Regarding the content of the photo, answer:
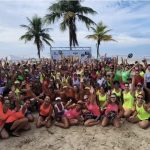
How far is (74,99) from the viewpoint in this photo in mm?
13398

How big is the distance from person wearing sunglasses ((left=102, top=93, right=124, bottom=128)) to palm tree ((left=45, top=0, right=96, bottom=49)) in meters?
19.2

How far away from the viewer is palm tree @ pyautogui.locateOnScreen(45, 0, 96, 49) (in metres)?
30.6

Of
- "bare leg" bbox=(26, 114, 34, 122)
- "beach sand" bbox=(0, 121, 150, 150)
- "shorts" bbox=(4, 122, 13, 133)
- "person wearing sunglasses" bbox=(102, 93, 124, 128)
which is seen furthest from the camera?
"bare leg" bbox=(26, 114, 34, 122)

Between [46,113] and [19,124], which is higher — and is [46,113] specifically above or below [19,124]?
above

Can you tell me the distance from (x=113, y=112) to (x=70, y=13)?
64.2ft

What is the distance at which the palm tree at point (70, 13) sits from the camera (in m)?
30.6

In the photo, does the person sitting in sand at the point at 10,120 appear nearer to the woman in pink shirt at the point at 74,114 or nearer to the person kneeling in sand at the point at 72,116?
the person kneeling in sand at the point at 72,116

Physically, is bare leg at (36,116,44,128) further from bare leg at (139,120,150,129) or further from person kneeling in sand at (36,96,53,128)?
bare leg at (139,120,150,129)

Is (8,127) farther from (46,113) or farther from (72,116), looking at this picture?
(72,116)

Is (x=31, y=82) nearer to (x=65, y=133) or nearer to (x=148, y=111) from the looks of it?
(x=65, y=133)

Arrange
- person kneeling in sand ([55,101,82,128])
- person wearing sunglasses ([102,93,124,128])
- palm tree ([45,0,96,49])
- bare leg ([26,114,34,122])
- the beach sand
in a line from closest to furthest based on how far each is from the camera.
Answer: the beach sand
person wearing sunglasses ([102,93,124,128])
person kneeling in sand ([55,101,82,128])
bare leg ([26,114,34,122])
palm tree ([45,0,96,49])

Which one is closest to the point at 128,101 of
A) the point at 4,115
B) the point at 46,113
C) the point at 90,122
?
the point at 90,122

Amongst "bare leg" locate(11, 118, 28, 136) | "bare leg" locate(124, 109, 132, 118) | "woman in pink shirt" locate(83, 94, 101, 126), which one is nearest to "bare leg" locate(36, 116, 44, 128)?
"bare leg" locate(11, 118, 28, 136)

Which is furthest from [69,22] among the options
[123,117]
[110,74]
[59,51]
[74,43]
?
[123,117]
